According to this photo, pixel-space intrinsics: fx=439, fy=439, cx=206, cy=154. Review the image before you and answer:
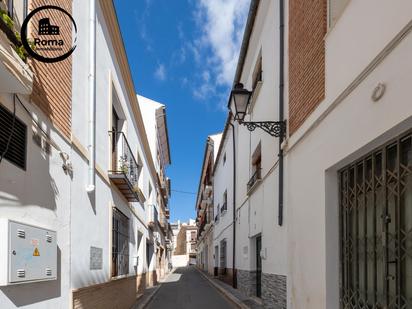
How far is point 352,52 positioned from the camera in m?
4.74

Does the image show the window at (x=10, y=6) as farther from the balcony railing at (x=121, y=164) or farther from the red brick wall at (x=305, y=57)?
the balcony railing at (x=121, y=164)

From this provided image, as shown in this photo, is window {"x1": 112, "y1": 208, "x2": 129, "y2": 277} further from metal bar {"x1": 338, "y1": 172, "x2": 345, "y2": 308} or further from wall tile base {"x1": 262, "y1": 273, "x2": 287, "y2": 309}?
metal bar {"x1": 338, "y1": 172, "x2": 345, "y2": 308}

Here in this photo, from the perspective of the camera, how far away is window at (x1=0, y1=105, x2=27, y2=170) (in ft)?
12.2

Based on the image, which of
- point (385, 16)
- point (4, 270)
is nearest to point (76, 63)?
point (4, 270)

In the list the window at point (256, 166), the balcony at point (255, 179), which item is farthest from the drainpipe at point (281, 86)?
the window at point (256, 166)

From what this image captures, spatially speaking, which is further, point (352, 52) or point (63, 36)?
point (63, 36)

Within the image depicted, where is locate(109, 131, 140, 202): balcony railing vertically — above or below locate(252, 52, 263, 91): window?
below

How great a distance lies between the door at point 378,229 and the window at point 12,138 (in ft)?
11.0

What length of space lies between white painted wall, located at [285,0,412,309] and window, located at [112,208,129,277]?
155 inches

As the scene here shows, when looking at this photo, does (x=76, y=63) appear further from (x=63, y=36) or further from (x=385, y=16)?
(x=385, y=16)

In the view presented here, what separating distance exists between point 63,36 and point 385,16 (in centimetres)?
369

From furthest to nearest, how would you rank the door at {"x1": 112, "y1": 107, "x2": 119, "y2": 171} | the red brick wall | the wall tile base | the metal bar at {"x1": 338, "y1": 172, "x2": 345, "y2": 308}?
1. the door at {"x1": 112, "y1": 107, "x2": 119, "y2": 171}
2. the wall tile base
3. the red brick wall
4. the metal bar at {"x1": 338, "y1": 172, "x2": 345, "y2": 308}

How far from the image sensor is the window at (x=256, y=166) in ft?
37.2

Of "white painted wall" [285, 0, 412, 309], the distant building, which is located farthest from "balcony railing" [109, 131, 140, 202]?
the distant building
